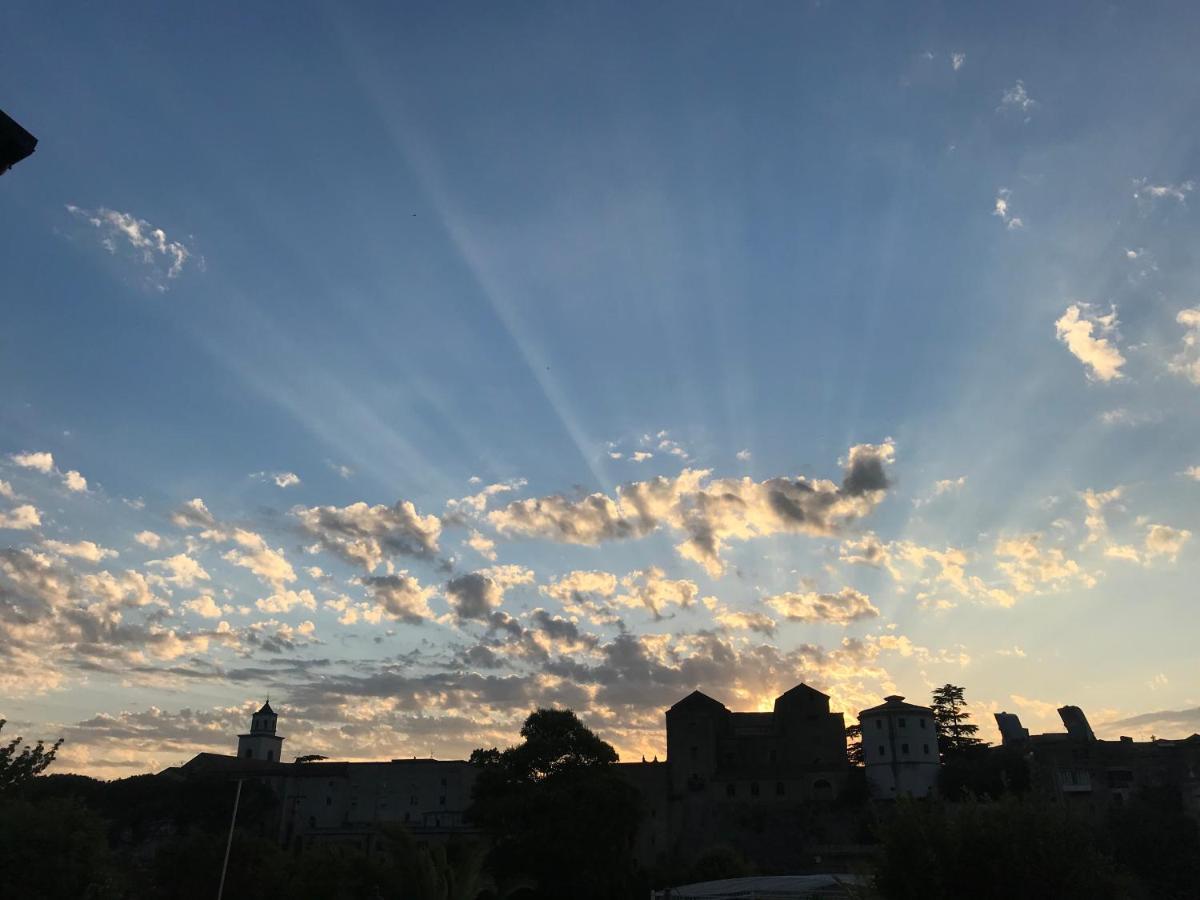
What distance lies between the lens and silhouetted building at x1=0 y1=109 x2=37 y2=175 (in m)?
10.6

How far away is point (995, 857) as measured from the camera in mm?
19844

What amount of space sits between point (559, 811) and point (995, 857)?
151 feet

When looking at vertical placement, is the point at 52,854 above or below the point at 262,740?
below

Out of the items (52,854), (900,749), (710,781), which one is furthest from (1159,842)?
(52,854)

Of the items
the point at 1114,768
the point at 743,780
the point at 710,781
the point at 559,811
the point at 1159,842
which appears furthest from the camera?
the point at 710,781

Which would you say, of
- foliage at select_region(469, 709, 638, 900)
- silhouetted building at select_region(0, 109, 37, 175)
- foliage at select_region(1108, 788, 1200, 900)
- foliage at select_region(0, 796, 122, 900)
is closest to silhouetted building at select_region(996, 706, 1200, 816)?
foliage at select_region(1108, 788, 1200, 900)

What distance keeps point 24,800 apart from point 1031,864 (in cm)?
2684

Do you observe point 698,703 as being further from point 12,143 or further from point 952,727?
point 12,143

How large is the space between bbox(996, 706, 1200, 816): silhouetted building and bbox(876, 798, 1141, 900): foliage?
61.9m

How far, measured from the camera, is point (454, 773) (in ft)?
348

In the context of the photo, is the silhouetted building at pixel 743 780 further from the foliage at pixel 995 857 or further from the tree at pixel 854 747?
the foliage at pixel 995 857

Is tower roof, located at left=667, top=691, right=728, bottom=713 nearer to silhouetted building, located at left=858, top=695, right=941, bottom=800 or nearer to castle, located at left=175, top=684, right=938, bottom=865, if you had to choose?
castle, located at left=175, top=684, right=938, bottom=865

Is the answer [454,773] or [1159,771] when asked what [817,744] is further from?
[454,773]

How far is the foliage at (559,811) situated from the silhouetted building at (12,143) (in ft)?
177
